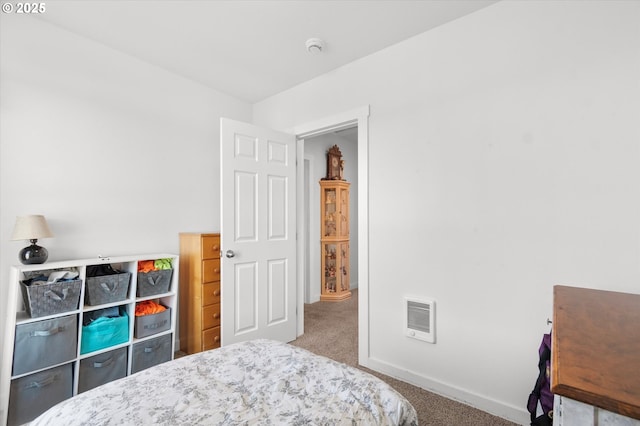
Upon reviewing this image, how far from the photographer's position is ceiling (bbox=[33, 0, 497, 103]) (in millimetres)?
1961

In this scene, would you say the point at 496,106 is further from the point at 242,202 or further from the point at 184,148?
the point at 184,148

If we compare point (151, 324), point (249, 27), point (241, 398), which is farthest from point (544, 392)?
point (249, 27)

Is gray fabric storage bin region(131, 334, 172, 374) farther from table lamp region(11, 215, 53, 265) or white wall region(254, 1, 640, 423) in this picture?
white wall region(254, 1, 640, 423)

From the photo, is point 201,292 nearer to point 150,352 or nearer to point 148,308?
point 148,308

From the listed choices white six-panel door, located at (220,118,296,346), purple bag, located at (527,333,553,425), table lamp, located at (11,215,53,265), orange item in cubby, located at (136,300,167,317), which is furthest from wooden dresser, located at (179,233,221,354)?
purple bag, located at (527,333,553,425)

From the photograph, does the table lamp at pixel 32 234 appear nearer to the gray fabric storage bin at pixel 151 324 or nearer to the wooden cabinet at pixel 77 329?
the wooden cabinet at pixel 77 329

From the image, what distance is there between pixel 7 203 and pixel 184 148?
132cm

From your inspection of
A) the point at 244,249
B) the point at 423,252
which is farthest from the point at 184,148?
the point at 423,252

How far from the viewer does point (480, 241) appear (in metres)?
1.97

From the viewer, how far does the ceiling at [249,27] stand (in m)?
1.96

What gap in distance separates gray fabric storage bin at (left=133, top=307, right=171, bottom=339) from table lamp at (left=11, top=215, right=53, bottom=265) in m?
0.74

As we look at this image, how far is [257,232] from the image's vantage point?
278 centimetres

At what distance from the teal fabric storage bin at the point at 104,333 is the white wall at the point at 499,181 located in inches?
72.9

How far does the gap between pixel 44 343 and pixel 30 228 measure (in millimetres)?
692
